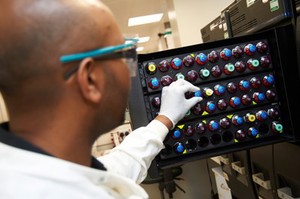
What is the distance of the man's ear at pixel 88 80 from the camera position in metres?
0.69

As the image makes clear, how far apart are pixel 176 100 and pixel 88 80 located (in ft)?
1.41

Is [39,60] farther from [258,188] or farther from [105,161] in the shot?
[258,188]

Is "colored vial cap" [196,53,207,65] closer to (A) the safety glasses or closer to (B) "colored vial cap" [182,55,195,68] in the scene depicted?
(B) "colored vial cap" [182,55,195,68]

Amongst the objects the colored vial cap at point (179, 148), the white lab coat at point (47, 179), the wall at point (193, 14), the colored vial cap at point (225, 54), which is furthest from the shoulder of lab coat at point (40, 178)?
the wall at point (193, 14)

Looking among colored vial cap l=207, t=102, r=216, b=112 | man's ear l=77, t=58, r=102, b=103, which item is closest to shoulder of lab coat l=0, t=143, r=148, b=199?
man's ear l=77, t=58, r=102, b=103

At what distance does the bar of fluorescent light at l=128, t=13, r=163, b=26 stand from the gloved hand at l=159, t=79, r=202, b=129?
4.94 meters

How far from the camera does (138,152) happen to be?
1196 mm

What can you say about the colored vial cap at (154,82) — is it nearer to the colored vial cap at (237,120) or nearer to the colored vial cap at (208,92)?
the colored vial cap at (208,92)

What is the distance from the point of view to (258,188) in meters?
1.56

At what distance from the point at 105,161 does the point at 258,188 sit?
0.86m

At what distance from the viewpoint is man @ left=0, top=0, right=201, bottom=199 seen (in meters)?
0.64

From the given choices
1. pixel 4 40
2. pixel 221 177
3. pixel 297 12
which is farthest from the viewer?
pixel 221 177

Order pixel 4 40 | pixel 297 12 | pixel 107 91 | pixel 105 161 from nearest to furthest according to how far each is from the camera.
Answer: pixel 4 40 → pixel 107 91 → pixel 297 12 → pixel 105 161

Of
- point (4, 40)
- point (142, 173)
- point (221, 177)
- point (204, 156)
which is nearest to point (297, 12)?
point (204, 156)
